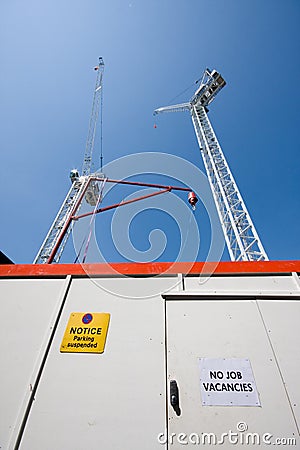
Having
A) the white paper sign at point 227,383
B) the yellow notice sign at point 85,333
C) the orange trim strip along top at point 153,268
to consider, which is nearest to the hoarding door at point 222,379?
the white paper sign at point 227,383

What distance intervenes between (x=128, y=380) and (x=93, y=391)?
13.9 inches

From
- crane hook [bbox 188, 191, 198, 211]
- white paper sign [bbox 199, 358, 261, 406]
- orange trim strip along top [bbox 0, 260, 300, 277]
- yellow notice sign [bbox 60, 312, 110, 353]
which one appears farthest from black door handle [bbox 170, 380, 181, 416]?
crane hook [bbox 188, 191, 198, 211]

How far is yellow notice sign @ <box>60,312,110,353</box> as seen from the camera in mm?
2170

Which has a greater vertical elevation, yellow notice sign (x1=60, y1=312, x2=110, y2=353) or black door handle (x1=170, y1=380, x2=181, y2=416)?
yellow notice sign (x1=60, y1=312, x2=110, y2=353)

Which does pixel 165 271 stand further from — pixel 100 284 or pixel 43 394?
pixel 43 394

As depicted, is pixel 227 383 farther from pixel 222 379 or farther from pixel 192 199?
pixel 192 199

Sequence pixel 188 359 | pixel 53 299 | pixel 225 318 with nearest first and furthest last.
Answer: pixel 188 359 < pixel 225 318 < pixel 53 299

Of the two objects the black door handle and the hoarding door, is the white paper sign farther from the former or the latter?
the black door handle

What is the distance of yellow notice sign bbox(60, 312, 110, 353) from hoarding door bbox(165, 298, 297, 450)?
761 mm

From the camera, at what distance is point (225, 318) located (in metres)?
2.28

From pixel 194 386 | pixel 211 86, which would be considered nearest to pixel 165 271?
pixel 194 386

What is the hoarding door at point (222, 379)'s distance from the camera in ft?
5.60

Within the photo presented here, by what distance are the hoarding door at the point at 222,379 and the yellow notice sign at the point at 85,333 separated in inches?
30.0

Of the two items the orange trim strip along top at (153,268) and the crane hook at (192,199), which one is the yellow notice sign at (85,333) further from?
the crane hook at (192,199)
